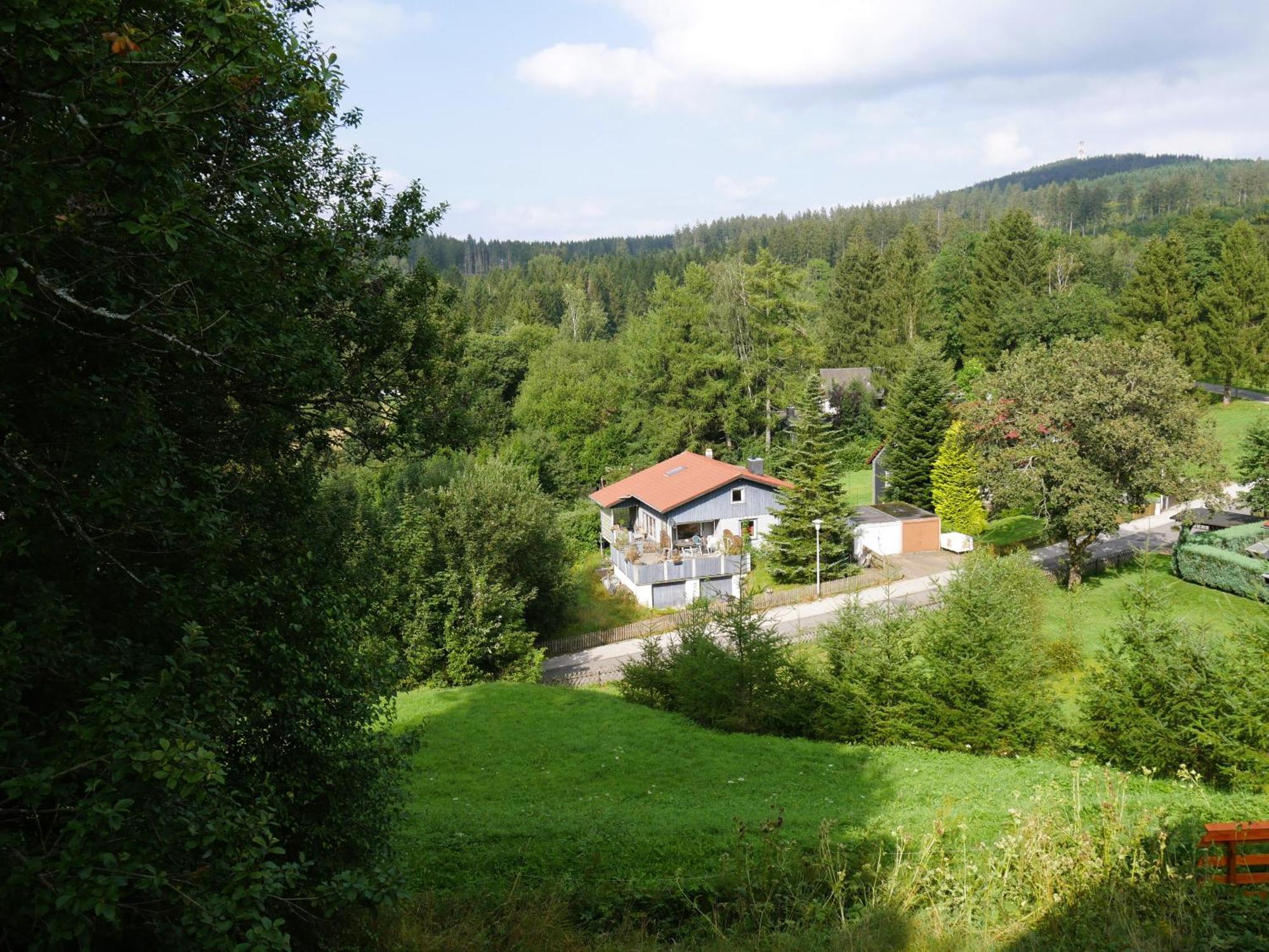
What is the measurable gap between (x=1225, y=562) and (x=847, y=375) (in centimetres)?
4047

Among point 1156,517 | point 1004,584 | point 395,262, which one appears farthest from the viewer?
point 1156,517

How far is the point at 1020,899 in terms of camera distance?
7039mm

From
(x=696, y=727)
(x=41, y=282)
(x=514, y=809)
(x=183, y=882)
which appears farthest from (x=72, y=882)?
(x=696, y=727)

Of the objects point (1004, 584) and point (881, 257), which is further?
point (881, 257)

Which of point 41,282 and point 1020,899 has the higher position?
point 41,282

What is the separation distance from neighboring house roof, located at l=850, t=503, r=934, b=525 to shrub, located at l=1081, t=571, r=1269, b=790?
23604 mm

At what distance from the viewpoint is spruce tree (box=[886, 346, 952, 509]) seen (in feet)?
138

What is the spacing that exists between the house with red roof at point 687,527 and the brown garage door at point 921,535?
597cm

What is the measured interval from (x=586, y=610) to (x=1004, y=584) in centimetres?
1785

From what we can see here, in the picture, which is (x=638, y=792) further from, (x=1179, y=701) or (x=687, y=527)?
(x=687, y=527)

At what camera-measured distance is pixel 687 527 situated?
36.4 metres

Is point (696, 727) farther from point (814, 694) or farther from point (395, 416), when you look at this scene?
point (395, 416)

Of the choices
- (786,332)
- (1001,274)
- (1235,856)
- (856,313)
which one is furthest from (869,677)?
(856,313)

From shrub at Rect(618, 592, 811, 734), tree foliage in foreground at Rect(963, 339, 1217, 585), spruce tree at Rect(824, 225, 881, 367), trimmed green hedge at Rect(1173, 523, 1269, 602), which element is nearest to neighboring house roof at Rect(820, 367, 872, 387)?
spruce tree at Rect(824, 225, 881, 367)
